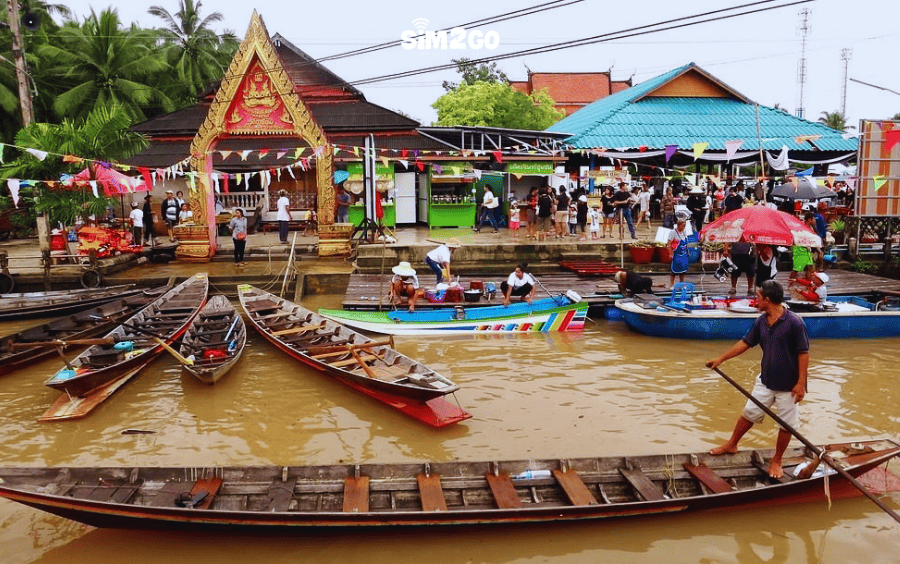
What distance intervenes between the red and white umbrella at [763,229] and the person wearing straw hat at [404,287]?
5.57 meters

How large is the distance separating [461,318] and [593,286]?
13.5 feet

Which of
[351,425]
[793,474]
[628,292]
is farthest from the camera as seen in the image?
[628,292]

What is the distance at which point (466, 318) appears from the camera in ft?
40.8

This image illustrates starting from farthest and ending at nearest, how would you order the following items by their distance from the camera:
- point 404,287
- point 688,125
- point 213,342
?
point 688,125
point 404,287
point 213,342

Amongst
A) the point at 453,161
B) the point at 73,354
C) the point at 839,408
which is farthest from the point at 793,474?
the point at 453,161

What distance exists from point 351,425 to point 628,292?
285 inches

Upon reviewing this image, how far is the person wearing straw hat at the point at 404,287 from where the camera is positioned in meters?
12.7

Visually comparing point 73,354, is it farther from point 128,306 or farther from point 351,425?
point 351,425

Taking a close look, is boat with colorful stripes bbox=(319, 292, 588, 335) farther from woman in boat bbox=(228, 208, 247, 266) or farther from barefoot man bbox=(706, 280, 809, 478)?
barefoot man bbox=(706, 280, 809, 478)

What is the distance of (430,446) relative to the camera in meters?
7.91

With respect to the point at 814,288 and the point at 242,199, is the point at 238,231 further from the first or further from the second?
the point at 814,288

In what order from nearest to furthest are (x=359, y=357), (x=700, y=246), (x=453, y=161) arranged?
(x=359, y=357), (x=700, y=246), (x=453, y=161)

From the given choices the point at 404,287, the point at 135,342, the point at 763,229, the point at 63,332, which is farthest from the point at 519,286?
the point at 63,332

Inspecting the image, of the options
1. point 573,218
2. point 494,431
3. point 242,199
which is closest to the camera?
point 494,431
